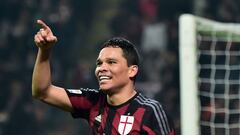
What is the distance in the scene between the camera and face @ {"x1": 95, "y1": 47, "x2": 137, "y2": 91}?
377 cm

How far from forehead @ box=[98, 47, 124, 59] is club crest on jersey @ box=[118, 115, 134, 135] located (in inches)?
12.9

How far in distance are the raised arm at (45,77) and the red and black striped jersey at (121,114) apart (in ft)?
0.18

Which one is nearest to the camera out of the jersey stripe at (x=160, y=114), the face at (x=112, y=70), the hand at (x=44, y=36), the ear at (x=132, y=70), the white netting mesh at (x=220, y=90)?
the hand at (x=44, y=36)

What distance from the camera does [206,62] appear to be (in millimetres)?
7637

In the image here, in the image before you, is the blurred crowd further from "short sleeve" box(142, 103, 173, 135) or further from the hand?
the hand

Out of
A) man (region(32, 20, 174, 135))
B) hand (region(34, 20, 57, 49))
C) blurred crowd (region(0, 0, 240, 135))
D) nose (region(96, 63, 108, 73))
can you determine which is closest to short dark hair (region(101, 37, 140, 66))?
man (region(32, 20, 174, 135))

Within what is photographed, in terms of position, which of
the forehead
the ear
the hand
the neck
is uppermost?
the hand

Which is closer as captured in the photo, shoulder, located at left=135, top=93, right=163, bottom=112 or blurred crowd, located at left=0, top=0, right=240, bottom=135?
shoulder, located at left=135, top=93, right=163, bottom=112

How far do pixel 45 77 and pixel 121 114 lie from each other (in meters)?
0.44

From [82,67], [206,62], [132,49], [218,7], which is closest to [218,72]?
[206,62]

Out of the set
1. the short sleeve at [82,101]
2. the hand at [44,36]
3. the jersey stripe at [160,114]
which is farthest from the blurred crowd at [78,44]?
the hand at [44,36]

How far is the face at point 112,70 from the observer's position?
3.77 metres

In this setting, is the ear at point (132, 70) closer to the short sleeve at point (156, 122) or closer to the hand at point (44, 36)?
the short sleeve at point (156, 122)

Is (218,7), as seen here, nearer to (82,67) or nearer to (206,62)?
(206,62)
